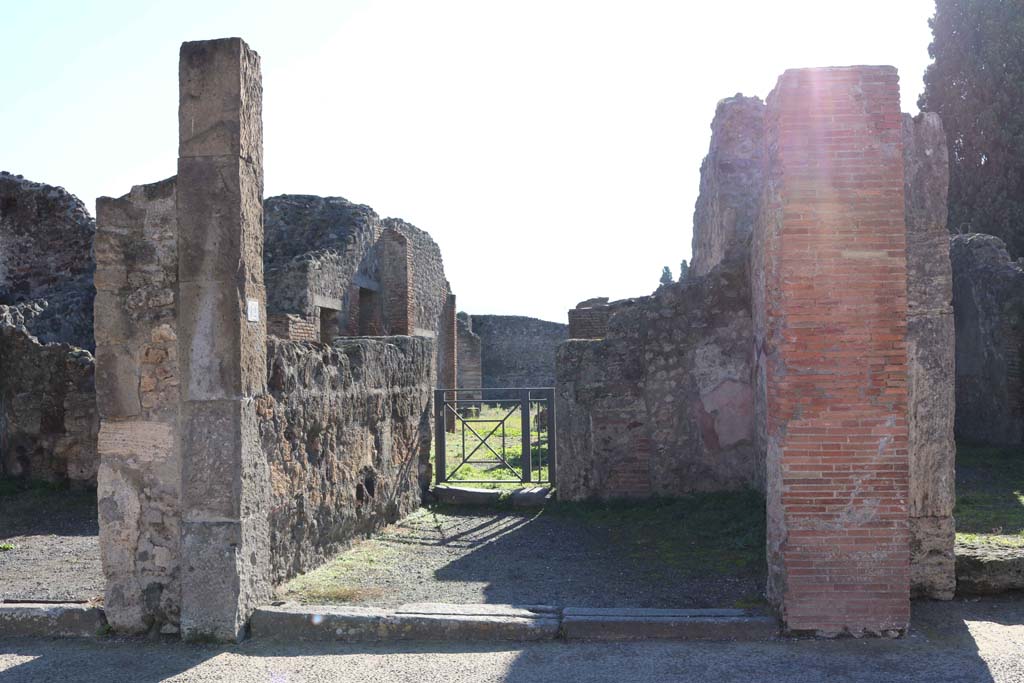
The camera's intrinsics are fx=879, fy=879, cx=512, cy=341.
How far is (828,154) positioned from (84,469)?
8498 mm

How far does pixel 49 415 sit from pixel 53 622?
5.59 metres

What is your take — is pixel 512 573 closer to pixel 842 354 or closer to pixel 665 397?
pixel 665 397

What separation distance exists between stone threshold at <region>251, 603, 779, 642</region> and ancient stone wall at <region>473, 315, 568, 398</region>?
22870 mm

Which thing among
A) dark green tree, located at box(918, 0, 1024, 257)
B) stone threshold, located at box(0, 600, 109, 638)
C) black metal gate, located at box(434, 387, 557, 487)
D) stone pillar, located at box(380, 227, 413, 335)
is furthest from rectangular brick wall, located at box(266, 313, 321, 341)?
dark green tree, located at box(918, 0, 1024, 257)

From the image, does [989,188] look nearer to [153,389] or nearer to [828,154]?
[828,154]

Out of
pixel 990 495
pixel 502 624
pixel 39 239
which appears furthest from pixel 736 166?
pixel 39 239

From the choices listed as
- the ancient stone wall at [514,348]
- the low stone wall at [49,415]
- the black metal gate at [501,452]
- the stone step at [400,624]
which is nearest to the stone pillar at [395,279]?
the black metal gate at [501,452]

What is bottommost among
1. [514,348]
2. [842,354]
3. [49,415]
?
[49,415]

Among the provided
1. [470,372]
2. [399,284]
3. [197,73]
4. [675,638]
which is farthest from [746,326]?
[470,372]

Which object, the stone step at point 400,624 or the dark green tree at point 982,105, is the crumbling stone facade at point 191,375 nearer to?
the stone step at point 400,624

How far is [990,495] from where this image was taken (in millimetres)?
8172

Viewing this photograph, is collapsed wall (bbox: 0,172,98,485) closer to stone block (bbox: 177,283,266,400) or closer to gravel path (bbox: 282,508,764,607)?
gravel path (bbox: 282,508,764,607)

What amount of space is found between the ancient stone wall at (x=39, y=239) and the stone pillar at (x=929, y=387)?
13510 mm

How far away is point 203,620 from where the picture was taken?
474 cm
